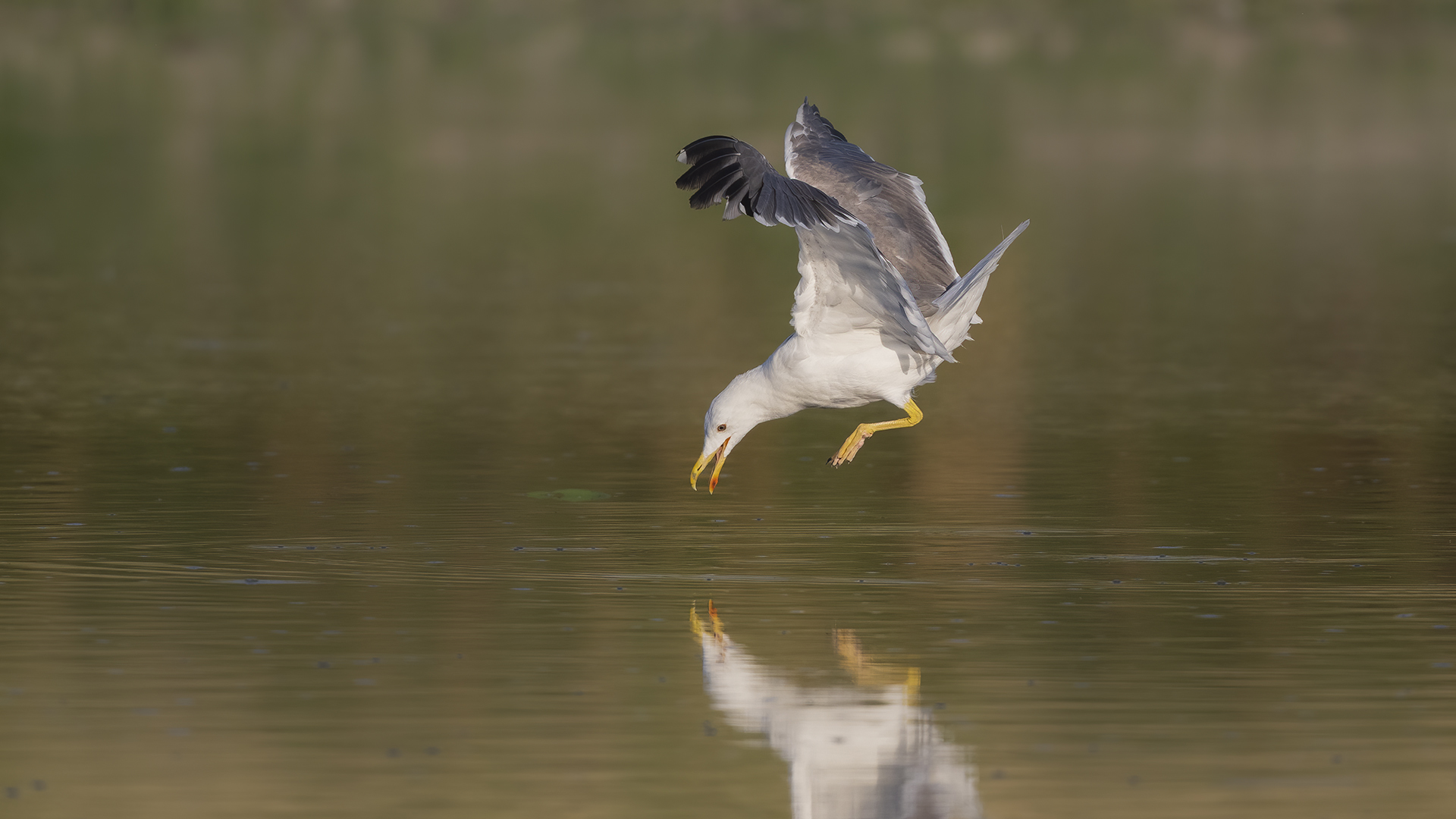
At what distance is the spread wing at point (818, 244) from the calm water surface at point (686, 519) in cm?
124

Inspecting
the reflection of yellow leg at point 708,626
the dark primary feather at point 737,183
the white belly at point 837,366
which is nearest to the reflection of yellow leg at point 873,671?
the reflection of yellow leg at point 708,626

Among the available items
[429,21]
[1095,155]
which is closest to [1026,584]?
[1095,155]

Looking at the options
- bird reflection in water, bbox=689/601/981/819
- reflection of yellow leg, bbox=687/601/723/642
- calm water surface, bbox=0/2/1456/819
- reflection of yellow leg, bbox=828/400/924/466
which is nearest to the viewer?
bird reflection in water, bbox=689/601/981/819

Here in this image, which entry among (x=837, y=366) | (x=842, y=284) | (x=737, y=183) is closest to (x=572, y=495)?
(x=837, y=366)

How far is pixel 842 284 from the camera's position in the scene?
14.2m

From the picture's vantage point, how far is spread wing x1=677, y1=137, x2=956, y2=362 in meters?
12.5

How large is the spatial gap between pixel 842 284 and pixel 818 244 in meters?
0.62

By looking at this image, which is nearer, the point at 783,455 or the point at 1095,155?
the point at 783,455

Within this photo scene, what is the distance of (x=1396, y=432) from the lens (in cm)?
1936

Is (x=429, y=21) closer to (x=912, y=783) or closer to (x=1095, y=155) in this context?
(x=1095, y=155)

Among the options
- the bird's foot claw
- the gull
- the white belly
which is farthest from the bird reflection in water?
the bird's foot claw

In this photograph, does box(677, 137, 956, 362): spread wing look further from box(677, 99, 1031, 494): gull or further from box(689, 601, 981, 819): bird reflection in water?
box(689, 601, 981, 819): bird reflection in water

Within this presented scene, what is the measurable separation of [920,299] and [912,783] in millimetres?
6145

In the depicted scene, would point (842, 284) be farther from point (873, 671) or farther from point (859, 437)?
point (873, 671)
